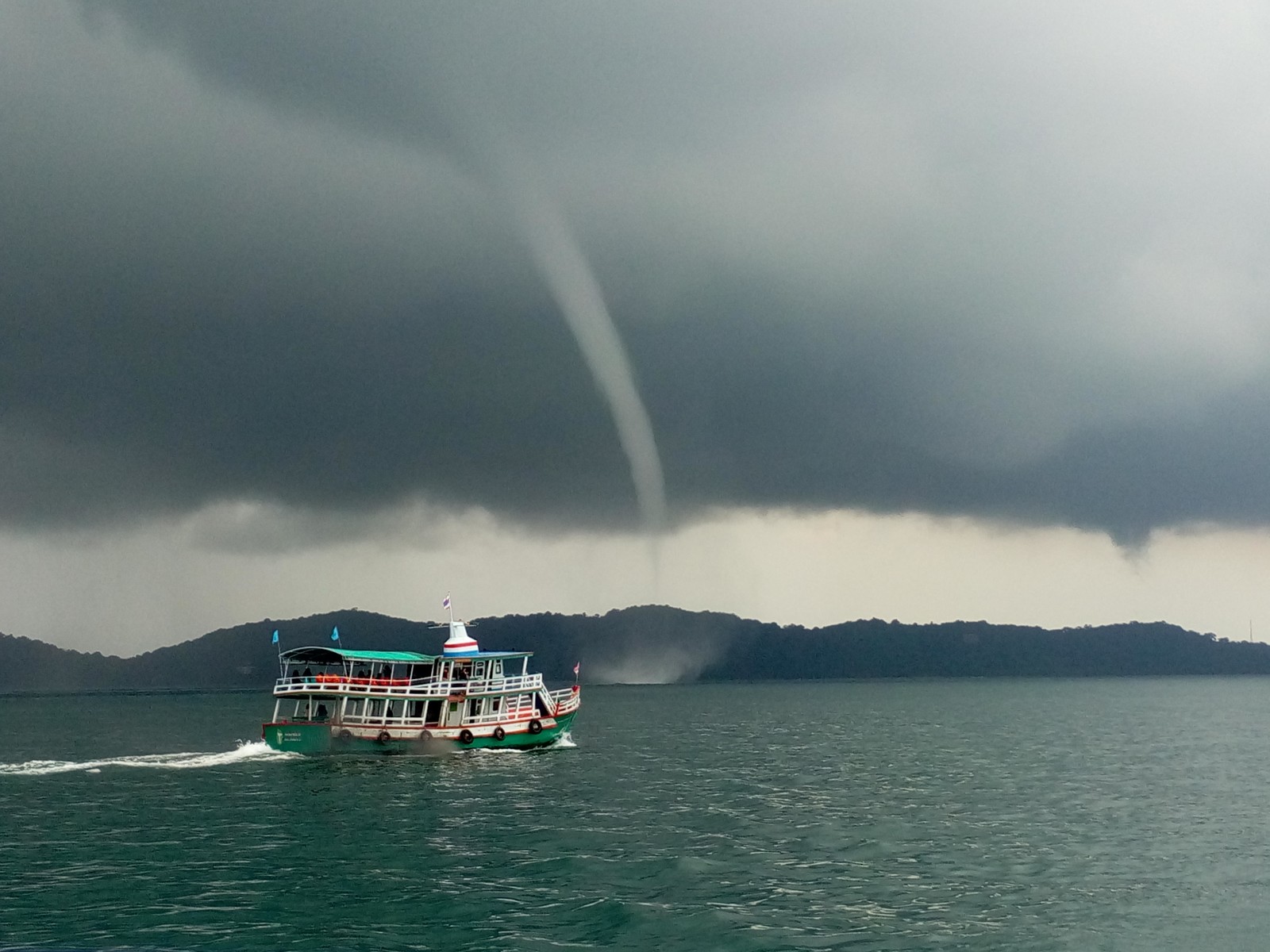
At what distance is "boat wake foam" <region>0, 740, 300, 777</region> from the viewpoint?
79125 mm

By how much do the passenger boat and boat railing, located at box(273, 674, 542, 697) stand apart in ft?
0.18

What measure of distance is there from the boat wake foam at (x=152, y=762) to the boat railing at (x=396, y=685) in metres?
10.1

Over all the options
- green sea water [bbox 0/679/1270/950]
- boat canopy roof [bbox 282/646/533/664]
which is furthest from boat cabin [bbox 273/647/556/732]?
green sea water [bbox 0/679/1270/950]

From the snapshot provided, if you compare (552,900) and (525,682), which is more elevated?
(525,682)

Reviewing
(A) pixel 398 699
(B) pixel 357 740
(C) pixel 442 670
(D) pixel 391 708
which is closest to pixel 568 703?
(C) pixel 442 670

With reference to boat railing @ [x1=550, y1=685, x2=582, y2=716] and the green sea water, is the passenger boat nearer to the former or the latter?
the green sea water

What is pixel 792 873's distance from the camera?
1454 inches

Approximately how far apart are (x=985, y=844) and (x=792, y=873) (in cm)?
1128

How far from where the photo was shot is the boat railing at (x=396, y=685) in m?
72.0

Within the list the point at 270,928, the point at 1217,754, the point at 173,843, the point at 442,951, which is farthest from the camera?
the point at 1217,754

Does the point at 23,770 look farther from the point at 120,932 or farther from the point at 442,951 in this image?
the point at 442,951

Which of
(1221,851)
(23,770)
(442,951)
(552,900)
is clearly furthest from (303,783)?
(1221,851)

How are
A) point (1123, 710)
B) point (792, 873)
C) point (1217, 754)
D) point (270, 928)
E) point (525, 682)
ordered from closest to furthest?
point (270, 928) → point (792, 873) → point (525, 682) → point (1217, 754) → point (1123, 710)

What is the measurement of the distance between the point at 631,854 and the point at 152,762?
5833 cm
